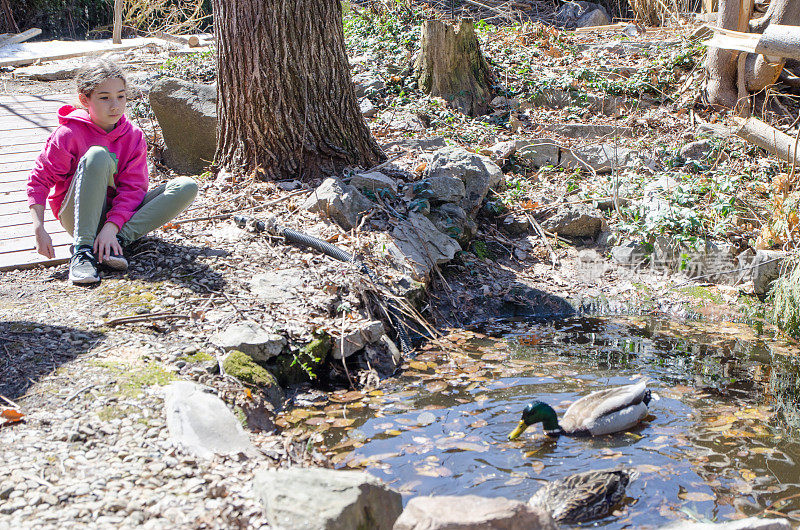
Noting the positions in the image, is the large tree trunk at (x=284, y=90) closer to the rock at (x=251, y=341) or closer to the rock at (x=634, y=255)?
the rock at (x=251, y=341)

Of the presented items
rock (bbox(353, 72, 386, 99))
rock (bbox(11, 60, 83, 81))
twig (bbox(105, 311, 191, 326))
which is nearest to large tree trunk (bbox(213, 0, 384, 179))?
twig (bbox(105, 311, 191, 326))

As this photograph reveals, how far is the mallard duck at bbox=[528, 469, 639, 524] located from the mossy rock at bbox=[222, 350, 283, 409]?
1.59 metres

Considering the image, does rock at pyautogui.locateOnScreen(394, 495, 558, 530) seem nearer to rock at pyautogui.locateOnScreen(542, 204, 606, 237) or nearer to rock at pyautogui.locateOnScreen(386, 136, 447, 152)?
rock at pyautogui.locateOnScreen(542, 204, 606, 237)

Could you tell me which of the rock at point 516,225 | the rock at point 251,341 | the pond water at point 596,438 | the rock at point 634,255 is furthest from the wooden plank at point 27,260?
the rock at point 634,255

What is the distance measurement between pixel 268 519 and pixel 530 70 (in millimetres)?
8425

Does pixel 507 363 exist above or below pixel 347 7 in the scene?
below

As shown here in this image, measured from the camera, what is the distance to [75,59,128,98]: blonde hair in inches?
179

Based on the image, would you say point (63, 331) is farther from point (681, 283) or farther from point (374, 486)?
point (681, 283)

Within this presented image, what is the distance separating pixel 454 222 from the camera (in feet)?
20.5

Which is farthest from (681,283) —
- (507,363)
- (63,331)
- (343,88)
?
(63,331)

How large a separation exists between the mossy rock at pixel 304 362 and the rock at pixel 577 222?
129 inches

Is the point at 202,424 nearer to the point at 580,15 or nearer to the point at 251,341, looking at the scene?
the point at 251,341

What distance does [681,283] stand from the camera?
6289 mm

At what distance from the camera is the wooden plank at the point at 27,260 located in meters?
4.97
